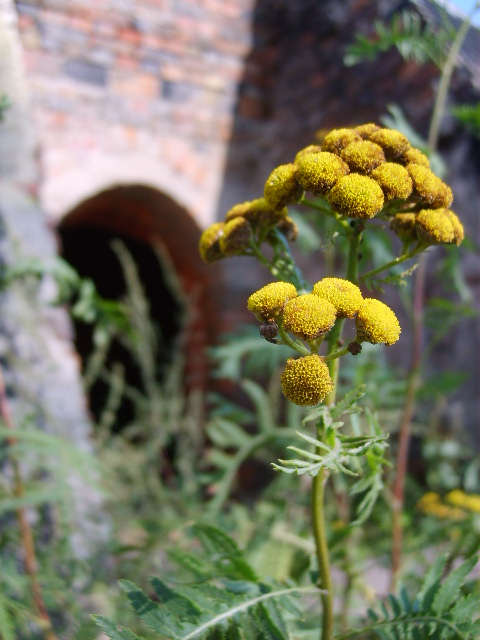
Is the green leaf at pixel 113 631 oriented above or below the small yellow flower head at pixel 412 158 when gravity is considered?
below

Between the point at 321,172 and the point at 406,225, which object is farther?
the point at 406,225

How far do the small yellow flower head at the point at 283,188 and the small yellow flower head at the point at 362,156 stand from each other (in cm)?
7

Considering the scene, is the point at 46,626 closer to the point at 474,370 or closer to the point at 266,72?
the point at 474,370

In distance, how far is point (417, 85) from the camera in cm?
265

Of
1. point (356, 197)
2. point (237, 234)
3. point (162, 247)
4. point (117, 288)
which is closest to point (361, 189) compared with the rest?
point (356, 197)

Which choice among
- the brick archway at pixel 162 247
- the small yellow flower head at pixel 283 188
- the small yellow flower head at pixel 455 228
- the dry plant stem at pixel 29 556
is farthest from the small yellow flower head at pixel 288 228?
the brick archway at pixel 162 247

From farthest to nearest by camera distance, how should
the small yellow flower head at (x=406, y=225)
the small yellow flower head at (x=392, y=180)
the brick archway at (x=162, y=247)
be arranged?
the brick archway at (x=162, y=247)
the small yellow flower head at (x=406, y=225)
the small yellow flower head at (x=392, y=180)

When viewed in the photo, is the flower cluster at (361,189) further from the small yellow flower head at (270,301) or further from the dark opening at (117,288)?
the dark opening at (117,288)

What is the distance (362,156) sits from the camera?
80 centimetres

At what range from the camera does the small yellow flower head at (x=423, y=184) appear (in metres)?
0.83

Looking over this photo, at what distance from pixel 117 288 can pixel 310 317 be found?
15.1 ft

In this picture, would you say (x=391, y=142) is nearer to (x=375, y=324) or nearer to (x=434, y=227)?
(x=434, y=227)

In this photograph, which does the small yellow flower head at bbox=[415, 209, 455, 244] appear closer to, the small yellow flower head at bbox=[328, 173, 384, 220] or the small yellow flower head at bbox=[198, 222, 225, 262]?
the small yellow flower head at bbox=[328, 173, 384, 220]

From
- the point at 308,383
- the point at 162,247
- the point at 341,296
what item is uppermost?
the point at 162,247
